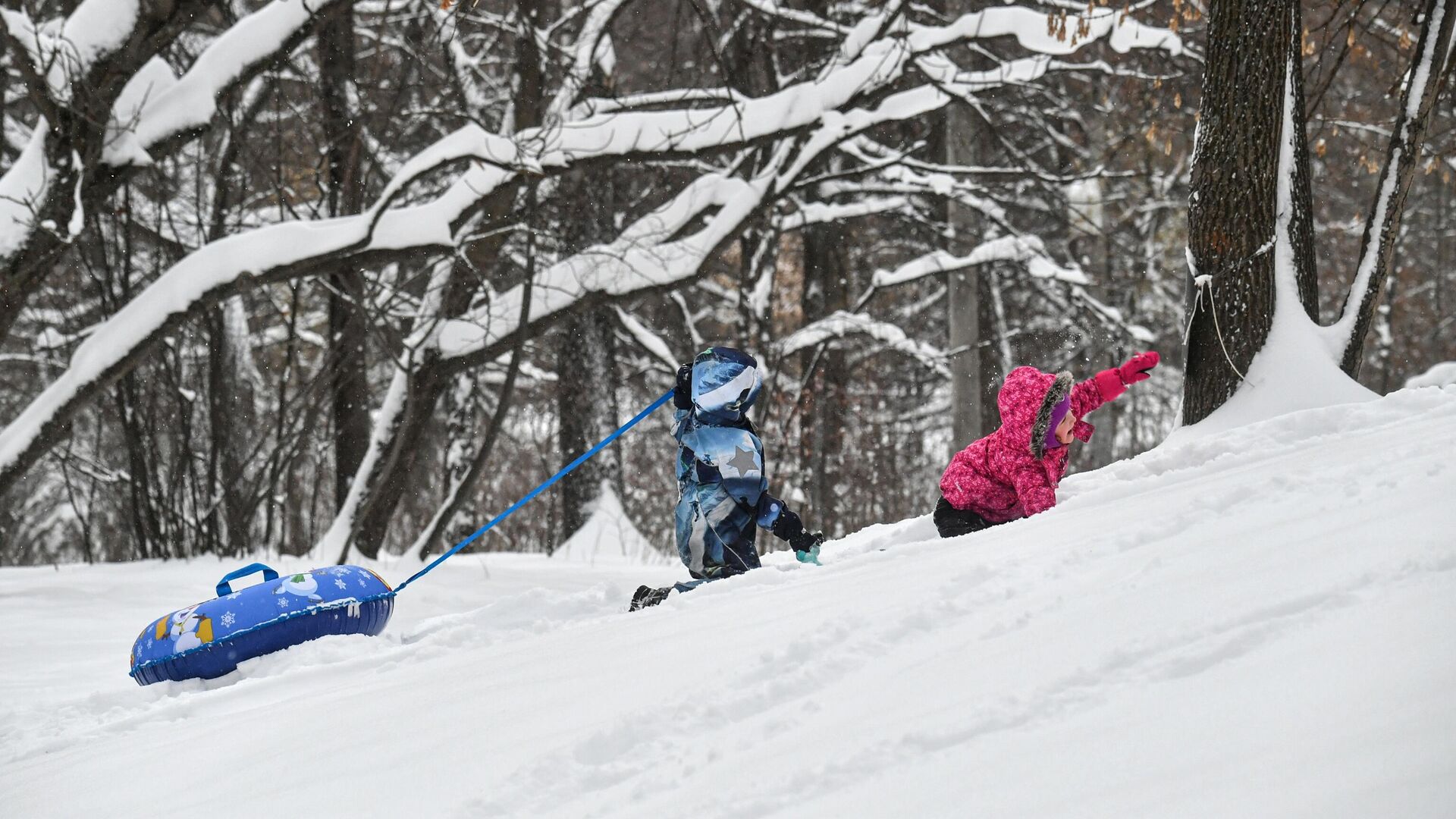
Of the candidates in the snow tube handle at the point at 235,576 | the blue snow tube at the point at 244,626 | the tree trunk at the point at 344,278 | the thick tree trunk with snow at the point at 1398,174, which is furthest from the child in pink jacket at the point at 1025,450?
the tree trunk at the point at 344,278

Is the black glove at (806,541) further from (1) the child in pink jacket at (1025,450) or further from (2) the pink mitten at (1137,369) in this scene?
(2) the pink mitten at (1137,369)

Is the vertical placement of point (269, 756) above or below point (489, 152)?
below

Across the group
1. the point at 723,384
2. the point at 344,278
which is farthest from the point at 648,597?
the point at 344,278

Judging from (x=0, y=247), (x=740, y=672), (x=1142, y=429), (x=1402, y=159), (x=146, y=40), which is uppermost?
(x=146, y=40)

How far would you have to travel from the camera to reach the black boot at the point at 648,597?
164 inches

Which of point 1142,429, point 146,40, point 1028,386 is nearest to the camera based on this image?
point 1028,386

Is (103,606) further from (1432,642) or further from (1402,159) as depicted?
(1402,159)

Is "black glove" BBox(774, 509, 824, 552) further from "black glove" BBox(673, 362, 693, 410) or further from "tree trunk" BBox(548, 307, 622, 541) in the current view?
"tree trunk" BBox(548, 307, 622, 541)

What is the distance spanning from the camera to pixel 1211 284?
15.3 feet

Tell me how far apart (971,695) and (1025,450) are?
2.57 m

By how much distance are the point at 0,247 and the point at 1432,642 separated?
6.91m

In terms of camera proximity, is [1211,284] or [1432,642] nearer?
[1432,642]

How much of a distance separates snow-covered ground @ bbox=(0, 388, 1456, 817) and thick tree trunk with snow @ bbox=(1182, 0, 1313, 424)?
3.35 feet

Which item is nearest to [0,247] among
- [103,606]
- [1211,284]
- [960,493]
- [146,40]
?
[146,40]
